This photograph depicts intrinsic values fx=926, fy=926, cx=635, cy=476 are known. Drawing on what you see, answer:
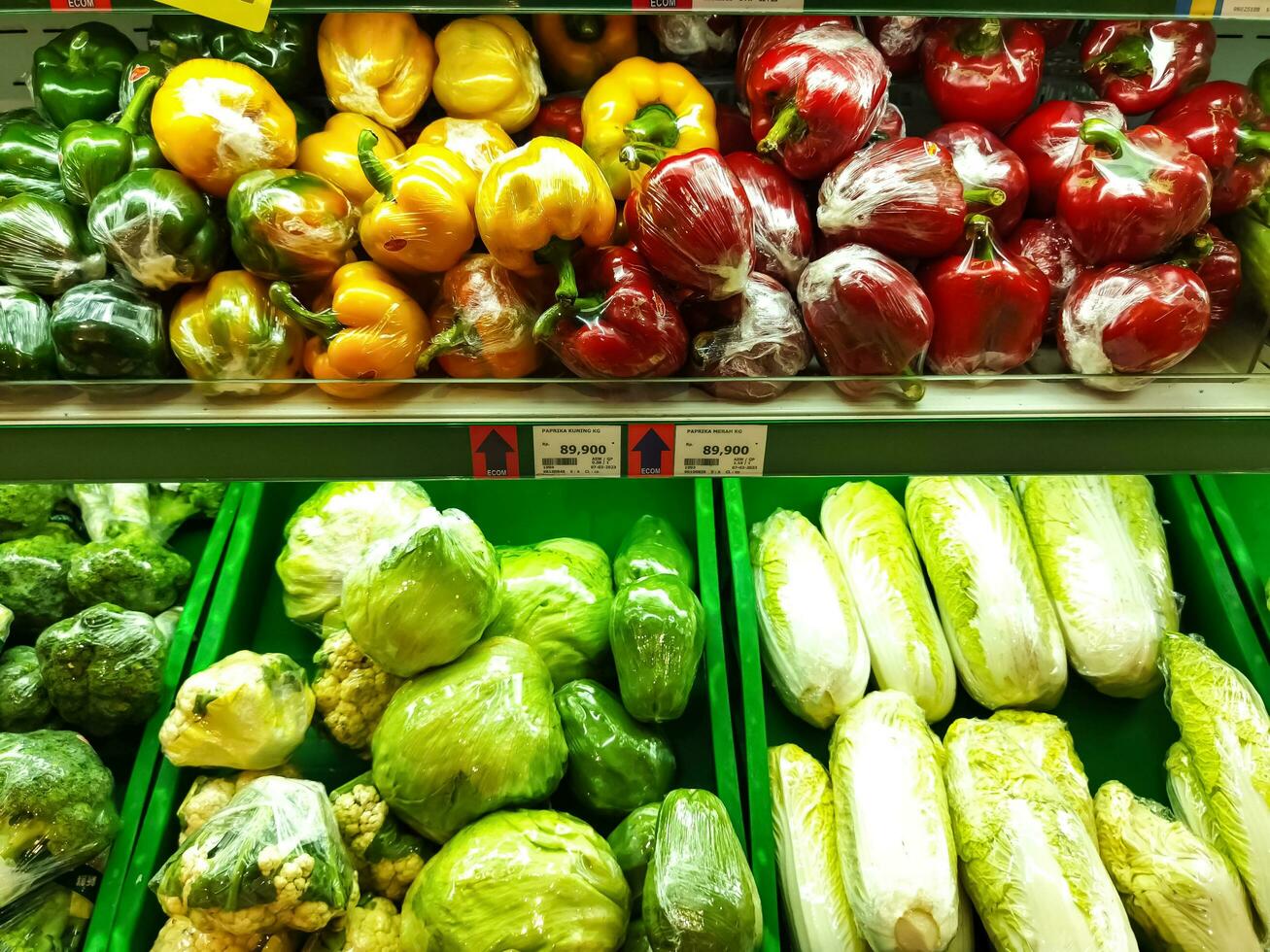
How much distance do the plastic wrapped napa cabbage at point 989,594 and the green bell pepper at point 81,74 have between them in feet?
4.58

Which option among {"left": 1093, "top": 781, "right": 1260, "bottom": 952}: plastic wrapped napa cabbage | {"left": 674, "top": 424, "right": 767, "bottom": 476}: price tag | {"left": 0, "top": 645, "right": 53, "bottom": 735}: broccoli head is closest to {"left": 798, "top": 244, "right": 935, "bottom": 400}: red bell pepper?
{"left": 674, "top": 424, "right": 767, "bottom": 476}: price tag

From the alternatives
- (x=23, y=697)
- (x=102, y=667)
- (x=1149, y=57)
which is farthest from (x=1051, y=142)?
(x=23, y=697)

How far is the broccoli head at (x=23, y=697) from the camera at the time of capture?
4.82 ft

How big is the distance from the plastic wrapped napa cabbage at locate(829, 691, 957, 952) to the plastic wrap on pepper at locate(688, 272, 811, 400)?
0.66 meters

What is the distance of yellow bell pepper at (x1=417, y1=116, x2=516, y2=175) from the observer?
119cm

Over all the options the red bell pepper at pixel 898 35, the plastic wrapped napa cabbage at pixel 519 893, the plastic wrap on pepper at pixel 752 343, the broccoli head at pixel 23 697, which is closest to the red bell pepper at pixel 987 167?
the red bell pepper at pixel 898 35

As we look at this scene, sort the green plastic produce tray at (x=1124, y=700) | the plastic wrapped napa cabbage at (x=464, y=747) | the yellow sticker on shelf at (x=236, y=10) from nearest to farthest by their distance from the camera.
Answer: the yellow sticker on shelf at (x=236, y=10) → the plastic wrapped napa cabbage at (x=464, y=747) → the green plastic produce tray at (x=1124, y=700)

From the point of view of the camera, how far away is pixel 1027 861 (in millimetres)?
1322

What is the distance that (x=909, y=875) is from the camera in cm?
133

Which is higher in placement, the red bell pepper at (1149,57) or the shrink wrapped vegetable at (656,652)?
the red bell pepper at (1149,57)

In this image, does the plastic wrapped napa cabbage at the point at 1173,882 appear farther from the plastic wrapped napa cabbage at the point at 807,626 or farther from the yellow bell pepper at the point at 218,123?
the yellow bell pepper at the point at 218,123

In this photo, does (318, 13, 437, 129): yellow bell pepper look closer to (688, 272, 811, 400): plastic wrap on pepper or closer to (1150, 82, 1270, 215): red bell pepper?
(688, 272, 811, 400): plastic wrap on pepper

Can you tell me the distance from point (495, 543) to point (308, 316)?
802 mm

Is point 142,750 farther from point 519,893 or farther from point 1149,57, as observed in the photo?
point 1149,57
